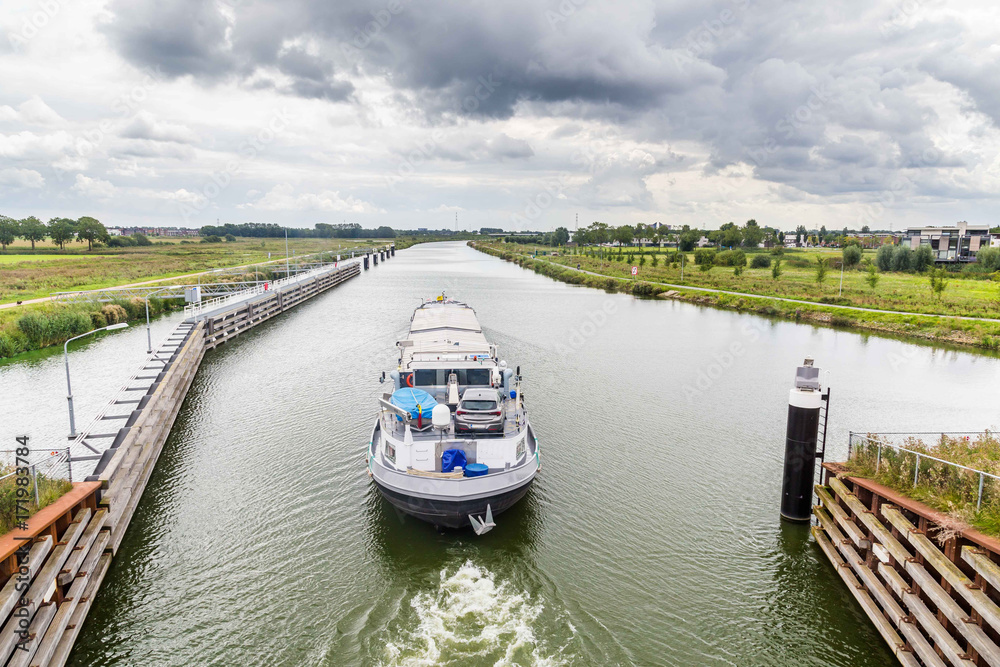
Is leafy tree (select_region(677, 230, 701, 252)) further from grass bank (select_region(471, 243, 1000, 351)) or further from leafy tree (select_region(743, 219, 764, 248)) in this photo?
grass bank (select_region(471, 243, 1000, 351))

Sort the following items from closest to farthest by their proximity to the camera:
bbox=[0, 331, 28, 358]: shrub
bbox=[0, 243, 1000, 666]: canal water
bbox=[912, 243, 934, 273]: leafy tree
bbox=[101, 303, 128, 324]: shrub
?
bbox=[0, 243, 1000, 666]: canal water → bbox=[0, 331, 28, 358]: shrub → bbox=[101, 303, 128, 324]: shrub → bbox=[912, 243, 934, 273]: leafy tree

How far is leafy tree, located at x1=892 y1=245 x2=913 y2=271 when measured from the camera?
3813 inches

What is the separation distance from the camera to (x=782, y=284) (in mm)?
77375

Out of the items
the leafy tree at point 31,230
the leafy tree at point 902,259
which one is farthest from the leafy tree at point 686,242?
the leafy tree at point 31,230

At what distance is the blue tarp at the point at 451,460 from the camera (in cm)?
1566

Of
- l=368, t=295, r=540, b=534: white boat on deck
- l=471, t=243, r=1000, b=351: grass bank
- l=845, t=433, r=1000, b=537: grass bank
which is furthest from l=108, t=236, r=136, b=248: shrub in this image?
l=845, t=433, r=1000, b=537: grass bank

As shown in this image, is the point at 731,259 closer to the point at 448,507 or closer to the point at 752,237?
the point at 752,237

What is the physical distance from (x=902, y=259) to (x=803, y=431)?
105047 millimetres

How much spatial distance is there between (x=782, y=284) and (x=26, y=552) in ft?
274

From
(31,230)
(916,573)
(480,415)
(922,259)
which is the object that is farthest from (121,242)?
(922,259)

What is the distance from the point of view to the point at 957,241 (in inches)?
4313

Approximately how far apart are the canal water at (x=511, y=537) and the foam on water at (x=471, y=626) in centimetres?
5

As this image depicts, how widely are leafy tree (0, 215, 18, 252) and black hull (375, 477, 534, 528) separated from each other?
16122 cm

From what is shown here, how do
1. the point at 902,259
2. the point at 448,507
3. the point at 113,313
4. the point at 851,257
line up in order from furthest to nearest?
1. the point at 851,257
2. the point at 902,259
3. the point at 113,313
4. the point at 448,507
